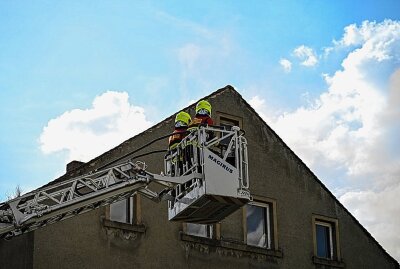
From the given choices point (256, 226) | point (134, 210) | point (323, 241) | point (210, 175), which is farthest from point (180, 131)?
point (323, 241)

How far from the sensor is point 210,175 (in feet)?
38.0

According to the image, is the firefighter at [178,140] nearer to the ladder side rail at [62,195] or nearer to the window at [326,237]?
the ladder side rail at [62,195]

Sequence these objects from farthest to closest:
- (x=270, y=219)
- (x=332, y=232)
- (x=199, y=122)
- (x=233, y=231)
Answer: (x=332, y=232), (x=270, y=219), (x=233, y=231), (x=199, y=122)

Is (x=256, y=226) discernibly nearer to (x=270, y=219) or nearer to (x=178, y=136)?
(x=270, y=219)

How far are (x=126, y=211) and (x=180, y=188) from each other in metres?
5.51

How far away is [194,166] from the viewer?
11.8m

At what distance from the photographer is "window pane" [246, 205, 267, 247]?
19953 mm

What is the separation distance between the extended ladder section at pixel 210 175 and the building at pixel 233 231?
4291 mm

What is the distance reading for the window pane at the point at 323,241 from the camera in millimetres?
21594

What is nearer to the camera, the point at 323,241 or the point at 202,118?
the point at 202,118

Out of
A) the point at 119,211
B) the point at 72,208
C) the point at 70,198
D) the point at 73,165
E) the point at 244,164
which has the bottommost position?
the point at 72,208

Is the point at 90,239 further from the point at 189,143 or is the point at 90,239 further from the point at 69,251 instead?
the point at 189,143

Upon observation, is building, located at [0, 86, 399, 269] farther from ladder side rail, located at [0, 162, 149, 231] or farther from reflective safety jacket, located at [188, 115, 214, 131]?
reflective safety jacket, located at [188, 115, 214, 131]

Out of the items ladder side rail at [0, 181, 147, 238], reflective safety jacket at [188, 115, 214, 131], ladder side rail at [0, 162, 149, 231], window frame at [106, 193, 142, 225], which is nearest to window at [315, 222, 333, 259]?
window frame at [106, 193, 142, 225]
